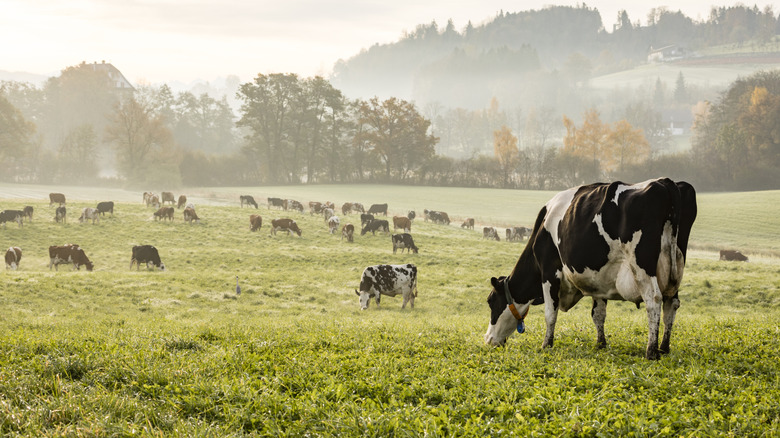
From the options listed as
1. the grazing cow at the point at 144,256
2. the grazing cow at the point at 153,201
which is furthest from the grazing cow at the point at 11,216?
the grazing cow at the point at 144,256

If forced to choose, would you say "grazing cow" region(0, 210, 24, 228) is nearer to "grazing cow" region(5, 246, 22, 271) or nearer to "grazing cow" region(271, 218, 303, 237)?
"grazing cow" region(5, 246, 22, 271)

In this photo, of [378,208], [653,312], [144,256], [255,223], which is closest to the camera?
[653,312]

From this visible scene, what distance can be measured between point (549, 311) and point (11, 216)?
36.9 metres

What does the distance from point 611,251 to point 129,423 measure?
5981 millimetres

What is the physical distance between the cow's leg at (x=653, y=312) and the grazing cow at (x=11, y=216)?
37.9 m

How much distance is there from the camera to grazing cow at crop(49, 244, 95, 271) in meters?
25.0

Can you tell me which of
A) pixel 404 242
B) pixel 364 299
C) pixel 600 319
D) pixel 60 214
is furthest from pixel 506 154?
pixel 600 319

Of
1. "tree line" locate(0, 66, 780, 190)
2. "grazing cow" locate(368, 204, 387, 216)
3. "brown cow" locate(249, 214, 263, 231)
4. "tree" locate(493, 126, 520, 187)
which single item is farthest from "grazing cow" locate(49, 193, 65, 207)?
"tree" locate(493, 126, 520, 187)

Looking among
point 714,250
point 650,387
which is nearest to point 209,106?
point 714,250

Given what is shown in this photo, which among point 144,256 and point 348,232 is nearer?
point 144,256

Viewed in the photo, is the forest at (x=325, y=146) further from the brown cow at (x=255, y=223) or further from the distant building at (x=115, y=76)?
the brown cow at (x=255, y=223)

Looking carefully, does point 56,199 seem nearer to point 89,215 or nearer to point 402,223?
point 89,215

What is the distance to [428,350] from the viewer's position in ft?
23.9

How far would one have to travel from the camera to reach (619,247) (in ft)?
21.8
